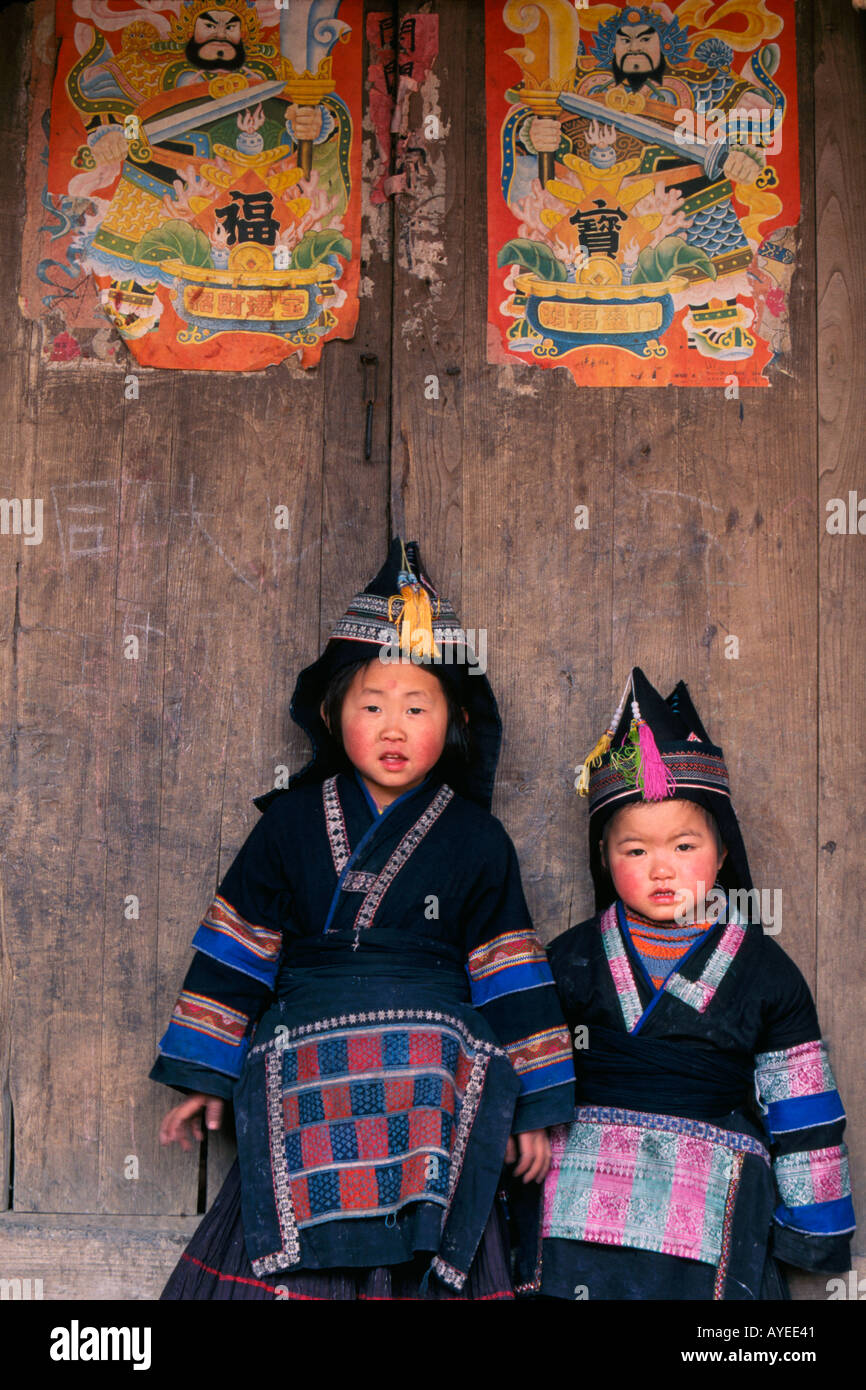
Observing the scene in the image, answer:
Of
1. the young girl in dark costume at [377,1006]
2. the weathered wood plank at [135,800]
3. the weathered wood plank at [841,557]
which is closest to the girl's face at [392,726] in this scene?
the young girl in dark costume at [377,1006]

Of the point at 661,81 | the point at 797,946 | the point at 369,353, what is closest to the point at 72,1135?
the point at 797,946

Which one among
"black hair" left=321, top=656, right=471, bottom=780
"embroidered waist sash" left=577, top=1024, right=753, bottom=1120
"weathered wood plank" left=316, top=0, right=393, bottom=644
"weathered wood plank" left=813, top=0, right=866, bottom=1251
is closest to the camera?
"embroidered waist sash" left=577, top=1024, right=753, bottom=1120

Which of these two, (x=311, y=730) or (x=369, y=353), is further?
(x=369, y=353)

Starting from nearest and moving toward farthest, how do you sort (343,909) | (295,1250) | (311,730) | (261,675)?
1. (295,1250)
2. (343,909)
3. (311,730)
4. (261,675)

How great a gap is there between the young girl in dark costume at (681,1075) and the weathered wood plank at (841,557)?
1.03 feet

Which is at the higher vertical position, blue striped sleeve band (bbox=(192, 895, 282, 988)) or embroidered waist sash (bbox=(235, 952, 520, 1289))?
blue striped sleeve band (bbox=(192, 895, 282, 988))

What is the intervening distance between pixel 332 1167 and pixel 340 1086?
140 millimetres

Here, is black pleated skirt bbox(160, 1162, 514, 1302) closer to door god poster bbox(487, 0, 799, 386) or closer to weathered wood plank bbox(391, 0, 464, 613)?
weathered wood plank bbox(391, 0, 464, 613)

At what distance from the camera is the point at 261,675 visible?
291 centimetres

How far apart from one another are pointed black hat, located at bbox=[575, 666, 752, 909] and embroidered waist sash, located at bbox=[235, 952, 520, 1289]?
51cm

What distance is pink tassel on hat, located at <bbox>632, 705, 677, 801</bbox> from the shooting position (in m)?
2.54

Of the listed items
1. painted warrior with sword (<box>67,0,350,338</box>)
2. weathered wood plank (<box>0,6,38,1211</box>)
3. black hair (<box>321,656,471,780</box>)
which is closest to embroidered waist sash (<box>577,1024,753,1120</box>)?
black hair (<box>321,656,471,780</box>)

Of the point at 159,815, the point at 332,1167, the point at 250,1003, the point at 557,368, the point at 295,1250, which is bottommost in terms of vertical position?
the point at 295,1250

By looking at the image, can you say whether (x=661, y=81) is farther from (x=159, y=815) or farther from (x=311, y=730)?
(x=159, y=815)
